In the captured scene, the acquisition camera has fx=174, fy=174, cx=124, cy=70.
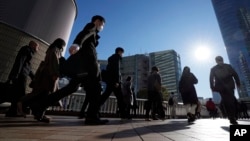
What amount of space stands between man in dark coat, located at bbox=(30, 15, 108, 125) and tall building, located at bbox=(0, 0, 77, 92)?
3368 millimetres

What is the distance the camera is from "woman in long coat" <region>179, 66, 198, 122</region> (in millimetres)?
6099

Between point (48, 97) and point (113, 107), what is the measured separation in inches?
314

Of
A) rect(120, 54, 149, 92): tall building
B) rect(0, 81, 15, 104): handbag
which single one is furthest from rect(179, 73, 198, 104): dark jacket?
rect(120, 54, 149, 92): tall building

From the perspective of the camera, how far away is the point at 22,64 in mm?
4031

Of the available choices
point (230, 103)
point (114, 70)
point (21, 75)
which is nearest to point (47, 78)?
point (21, 75)

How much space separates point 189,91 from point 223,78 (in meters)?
1.52

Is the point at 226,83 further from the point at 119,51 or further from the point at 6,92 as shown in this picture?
the point at 6,92

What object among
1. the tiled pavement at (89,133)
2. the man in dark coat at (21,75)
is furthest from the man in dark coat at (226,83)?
the man in dark coat at (21,75)

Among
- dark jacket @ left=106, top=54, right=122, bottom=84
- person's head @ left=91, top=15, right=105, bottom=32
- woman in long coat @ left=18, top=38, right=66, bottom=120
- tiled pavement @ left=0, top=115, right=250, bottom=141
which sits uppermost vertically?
person's head @ left=91, top=15, right=105, bottom=32

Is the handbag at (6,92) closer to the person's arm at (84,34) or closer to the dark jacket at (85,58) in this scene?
the dark jacket at (85,58)

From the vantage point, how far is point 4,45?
582 cm

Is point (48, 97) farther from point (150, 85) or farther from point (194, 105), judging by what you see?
point (194, 105)

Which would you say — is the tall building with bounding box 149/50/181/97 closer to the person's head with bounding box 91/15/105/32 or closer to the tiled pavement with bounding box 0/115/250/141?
the person's head with bounding box 91/15/105/32

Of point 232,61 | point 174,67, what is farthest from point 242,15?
point 174,67
